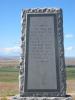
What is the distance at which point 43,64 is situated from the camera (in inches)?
442

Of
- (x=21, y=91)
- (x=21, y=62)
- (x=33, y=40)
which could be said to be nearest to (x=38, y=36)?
(x=33, y=40)

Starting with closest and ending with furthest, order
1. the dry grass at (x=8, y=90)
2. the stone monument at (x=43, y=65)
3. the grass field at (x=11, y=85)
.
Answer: the stone monument at (x=43, y=65)
the dry grass at (x=8, y=90)
the grass field at (x=11, y=85)

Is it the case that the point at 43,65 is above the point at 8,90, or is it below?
above

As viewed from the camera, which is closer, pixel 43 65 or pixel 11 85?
pixel 43 65

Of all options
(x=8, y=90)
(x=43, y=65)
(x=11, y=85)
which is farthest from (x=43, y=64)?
(x=11, y=85)

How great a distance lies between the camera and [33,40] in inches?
446

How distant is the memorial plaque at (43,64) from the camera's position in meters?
11.2

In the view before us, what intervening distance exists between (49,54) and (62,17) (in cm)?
114

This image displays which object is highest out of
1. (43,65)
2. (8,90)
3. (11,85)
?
(43,65)

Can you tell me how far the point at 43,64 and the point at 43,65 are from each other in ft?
0.09

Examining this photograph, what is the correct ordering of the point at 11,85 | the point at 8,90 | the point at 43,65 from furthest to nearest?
the point at 11,85 < the point at 8,90 < the point at 43,65

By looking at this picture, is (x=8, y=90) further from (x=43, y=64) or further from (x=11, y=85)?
(x=43, y=64)

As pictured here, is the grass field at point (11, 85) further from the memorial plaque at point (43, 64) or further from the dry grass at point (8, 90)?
the memorial plaque at point (43, 64)

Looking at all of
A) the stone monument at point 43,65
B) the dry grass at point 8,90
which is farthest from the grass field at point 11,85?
the stone monument at point 43,65
